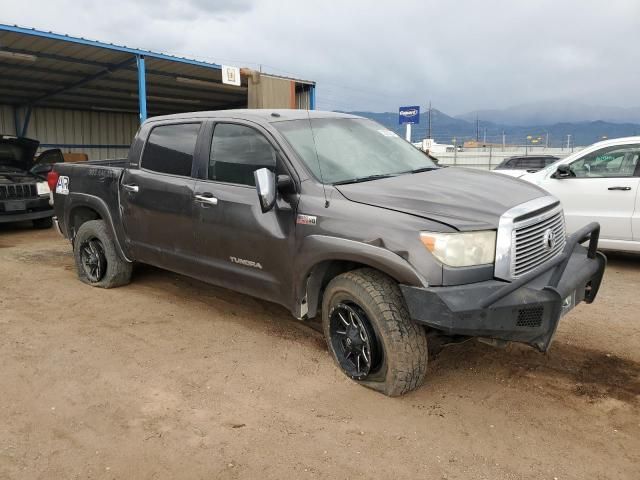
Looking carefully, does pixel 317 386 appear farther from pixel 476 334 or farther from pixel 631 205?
pixel 631 205

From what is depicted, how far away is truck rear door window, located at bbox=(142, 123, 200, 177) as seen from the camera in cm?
452

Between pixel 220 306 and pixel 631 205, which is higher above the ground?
pixel 631 205

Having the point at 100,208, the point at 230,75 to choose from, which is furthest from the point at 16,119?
the point at 100,208

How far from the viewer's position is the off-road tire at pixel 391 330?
10.4 ft

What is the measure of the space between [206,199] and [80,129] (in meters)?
20.3

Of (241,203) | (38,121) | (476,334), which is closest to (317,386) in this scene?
(476,334)

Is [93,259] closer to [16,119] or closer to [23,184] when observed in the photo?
[23,184]

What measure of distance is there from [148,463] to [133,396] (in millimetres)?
771

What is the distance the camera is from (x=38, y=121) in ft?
66.9

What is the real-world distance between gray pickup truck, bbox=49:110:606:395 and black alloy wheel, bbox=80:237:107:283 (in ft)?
3.02

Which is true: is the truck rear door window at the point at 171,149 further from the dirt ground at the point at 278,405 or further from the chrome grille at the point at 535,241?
the chrome grille at the point at 535,241

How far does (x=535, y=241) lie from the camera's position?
3262 millimetres

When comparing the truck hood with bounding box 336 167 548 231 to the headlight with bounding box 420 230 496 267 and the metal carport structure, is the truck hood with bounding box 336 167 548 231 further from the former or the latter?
the metal carport structure

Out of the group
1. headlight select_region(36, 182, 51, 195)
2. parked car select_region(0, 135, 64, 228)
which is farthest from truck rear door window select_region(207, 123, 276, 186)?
headlight select_region(36, 182, 51, 195)
